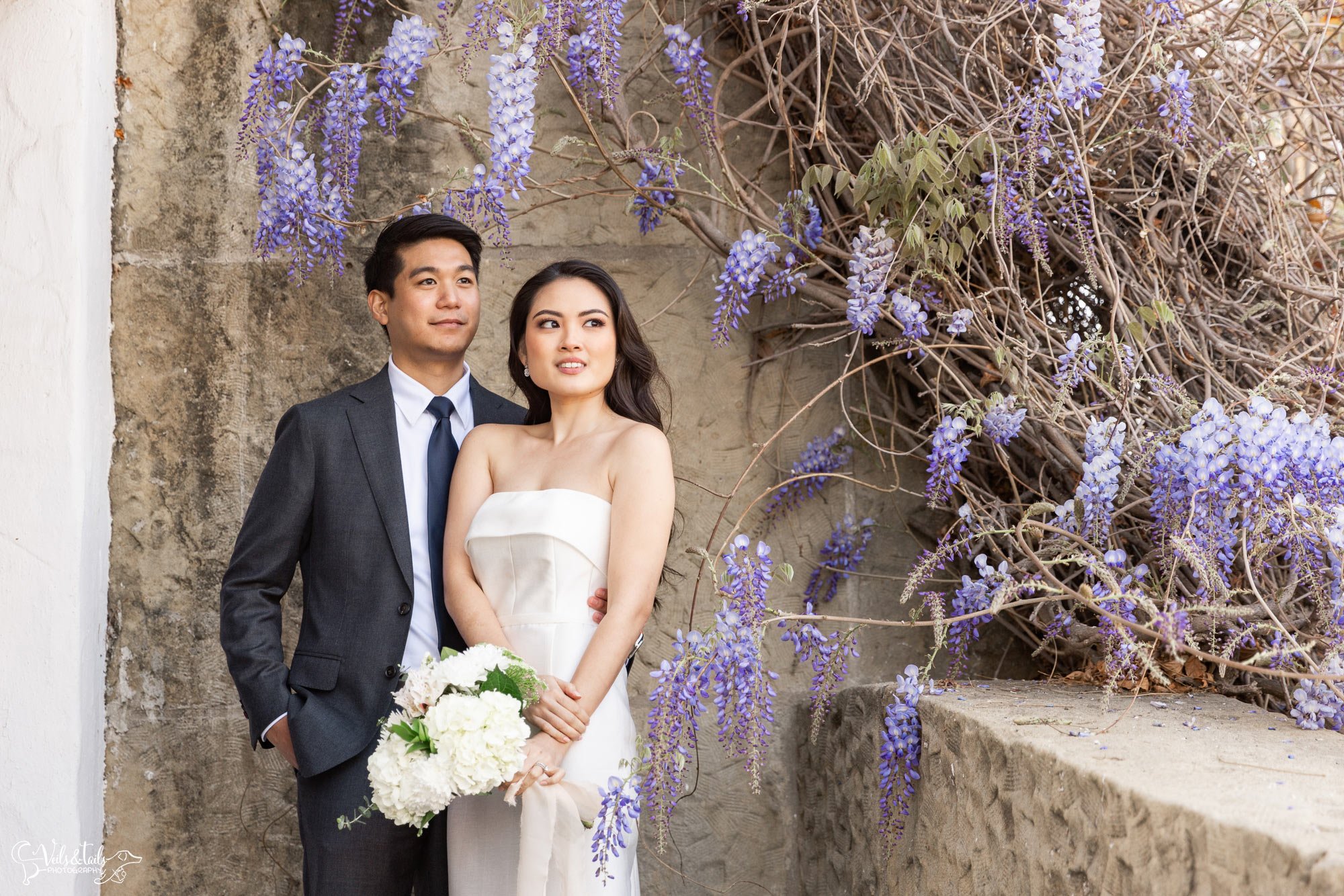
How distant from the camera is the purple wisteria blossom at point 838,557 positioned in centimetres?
316

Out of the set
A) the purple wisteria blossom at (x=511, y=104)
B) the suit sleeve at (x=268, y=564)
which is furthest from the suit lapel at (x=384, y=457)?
A: the purple wisteria blossom at (x=511, y=104)

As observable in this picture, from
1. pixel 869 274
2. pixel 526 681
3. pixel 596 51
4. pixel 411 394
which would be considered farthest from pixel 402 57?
pixel 526 681

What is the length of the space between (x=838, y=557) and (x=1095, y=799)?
1561 mm

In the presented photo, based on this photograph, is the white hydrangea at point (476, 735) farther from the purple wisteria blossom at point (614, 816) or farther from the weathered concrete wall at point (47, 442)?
the weathered concrete wall at point (47, 442)

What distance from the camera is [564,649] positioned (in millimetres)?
2104

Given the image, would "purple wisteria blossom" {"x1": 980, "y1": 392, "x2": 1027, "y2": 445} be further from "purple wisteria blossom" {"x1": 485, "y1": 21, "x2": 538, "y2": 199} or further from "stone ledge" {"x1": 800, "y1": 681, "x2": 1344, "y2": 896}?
"purple wisteria blossom" {"x1": 485, "y1": 21, "x2": 538, "y2": 199}

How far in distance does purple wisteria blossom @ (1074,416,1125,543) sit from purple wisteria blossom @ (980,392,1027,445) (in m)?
0.17

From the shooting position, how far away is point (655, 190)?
2941mm

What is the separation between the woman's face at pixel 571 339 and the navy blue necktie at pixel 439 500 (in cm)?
28

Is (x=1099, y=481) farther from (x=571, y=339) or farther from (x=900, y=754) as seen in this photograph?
(x=571, y=339)

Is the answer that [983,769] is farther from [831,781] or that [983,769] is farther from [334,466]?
[334,466]

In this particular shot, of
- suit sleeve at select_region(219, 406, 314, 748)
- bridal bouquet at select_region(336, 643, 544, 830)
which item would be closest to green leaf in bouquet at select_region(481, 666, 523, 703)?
bridal bouquet at select_region(336, 643, 544, 830)

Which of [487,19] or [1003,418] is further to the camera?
[487,19]

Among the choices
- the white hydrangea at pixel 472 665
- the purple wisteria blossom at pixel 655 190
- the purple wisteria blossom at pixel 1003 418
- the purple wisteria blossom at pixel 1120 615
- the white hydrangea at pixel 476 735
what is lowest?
the white hydrangea at pixel 476 735
